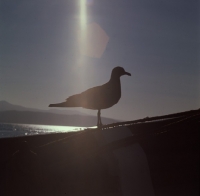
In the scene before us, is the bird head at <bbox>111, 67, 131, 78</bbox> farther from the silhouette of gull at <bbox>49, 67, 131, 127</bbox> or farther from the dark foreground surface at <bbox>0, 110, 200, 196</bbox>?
the dark foreground surface at <bbox>0, 110, 200, 196</bbox>

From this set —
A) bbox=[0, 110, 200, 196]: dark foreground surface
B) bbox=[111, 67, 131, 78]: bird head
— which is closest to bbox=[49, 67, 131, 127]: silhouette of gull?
bbox=[111, 67, 131, 78]: bird head

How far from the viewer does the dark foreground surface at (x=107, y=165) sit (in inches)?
112

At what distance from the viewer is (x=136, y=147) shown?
9.92 feet

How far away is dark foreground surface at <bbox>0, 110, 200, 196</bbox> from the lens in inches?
112

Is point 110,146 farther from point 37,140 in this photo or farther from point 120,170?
point 37,140

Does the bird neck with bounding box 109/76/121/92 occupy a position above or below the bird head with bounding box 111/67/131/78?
below

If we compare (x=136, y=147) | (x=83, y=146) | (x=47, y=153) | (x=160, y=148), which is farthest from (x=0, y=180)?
(x=160, y=148)

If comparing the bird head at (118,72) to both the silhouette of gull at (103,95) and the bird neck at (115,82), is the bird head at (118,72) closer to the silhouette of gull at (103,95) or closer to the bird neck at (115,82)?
the silhouette of gull at (103,95)

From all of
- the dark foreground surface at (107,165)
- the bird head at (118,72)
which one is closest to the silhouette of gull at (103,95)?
the bird head at (118,72)

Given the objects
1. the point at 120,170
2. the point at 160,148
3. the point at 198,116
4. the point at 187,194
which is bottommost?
the point at 187,194

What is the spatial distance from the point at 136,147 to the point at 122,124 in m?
0.66

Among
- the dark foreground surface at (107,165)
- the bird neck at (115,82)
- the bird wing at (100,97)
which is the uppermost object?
the bird neck at (115,82)

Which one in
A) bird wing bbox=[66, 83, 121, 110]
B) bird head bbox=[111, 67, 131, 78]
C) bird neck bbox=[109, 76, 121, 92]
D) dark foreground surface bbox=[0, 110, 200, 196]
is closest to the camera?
dark foreground surface bbox=[0, 110, 200, 196]

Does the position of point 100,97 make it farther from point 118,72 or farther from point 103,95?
point 118,72
